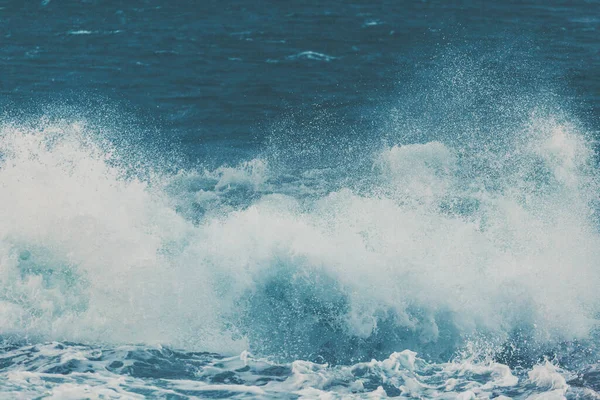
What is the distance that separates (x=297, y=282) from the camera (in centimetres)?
3184

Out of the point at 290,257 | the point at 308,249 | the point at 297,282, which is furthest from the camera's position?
the point at 308,249

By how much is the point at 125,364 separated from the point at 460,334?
1084 centimetres

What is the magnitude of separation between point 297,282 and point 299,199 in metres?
6.46

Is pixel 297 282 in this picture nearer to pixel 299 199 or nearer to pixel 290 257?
pixel 290 257

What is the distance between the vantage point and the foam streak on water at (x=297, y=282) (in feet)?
92.2

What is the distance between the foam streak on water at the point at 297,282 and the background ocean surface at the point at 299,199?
0.08m

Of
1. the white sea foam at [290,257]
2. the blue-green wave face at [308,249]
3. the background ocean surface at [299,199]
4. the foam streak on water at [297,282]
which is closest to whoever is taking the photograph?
the foam streak on water at [297,282]

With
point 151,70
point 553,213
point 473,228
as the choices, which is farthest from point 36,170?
point 553,213

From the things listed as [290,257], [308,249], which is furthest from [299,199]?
[290,257]

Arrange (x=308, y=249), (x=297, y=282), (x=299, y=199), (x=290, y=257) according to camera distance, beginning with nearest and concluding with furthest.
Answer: (x=297, y=282) < (x=290, y=257) < (x=308, y=249) < (x=299, y=199)

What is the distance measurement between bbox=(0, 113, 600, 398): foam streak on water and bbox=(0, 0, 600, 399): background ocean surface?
0.26 feet

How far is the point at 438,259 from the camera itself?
3272 cm

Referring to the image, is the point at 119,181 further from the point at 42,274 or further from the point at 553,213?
the point at 553,213

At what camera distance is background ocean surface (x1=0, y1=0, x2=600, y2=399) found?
29.0 meters
